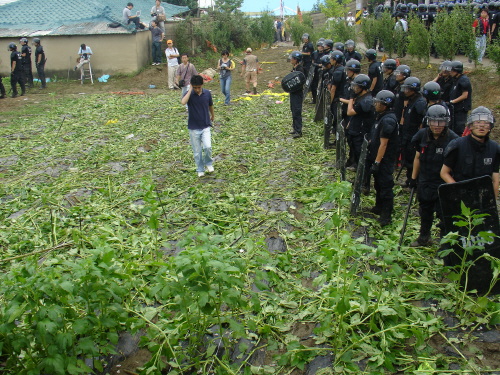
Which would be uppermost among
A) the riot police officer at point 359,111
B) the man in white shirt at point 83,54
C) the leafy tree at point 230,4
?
the leafy tree at point 230,4

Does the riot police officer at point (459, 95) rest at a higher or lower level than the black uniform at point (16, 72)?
lower

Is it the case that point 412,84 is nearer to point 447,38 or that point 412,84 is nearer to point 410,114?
point 410,114

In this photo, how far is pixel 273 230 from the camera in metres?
6.67

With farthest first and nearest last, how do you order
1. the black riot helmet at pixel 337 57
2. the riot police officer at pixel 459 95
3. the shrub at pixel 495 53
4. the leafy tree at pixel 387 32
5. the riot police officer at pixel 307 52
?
the leafy tree at pixel 387 32 → the riot police officer at pixel 307 52 → the shrub at pixel 495 53 → the black riot helmet at pixel 337 57 → the riot police officer at pixel 459 95

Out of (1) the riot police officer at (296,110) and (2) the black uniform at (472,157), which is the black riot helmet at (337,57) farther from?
(2) the black uniform at (472,157)

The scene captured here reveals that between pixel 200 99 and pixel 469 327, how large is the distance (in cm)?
575

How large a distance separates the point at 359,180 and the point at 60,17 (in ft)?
72.8

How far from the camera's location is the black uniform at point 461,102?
28.0 ft

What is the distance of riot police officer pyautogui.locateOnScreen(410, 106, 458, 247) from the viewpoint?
5.68 metres

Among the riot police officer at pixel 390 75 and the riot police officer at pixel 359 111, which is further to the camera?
the riot police officer at pixel 390 75

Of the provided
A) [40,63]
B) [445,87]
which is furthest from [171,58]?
[445,87]

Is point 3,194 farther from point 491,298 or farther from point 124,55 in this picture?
point 124,55

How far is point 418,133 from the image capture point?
5965mm

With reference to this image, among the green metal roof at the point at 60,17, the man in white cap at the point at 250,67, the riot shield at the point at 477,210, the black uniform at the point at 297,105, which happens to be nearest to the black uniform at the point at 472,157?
the riot shield at the point at 477,210
